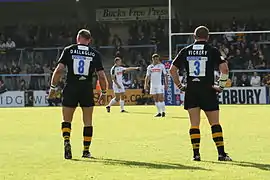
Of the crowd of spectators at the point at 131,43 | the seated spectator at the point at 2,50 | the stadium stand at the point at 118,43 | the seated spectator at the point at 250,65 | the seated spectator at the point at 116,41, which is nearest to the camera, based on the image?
the seated spectator at the point at 250,65

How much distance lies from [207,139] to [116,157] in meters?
3.50

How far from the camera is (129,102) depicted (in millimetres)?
34438

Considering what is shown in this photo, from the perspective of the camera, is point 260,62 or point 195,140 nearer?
point 195,140

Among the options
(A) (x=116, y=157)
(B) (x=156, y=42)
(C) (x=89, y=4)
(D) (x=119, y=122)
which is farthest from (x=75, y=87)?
(C) (x=89, y=4)

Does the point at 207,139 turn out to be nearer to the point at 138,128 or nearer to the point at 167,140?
the point at 167,140

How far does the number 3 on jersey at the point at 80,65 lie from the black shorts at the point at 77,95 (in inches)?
8.3

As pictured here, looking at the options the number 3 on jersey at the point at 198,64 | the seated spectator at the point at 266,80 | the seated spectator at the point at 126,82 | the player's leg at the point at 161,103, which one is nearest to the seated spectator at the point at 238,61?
the seated spectator at the point at 266,80

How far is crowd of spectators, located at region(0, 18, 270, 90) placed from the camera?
36.8 metres

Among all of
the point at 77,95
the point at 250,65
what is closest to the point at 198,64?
the point at 77,95

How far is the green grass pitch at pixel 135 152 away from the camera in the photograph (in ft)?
30.9

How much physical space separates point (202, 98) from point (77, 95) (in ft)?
7.03

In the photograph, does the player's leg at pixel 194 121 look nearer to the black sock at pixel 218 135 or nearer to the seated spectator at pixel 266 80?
the black sock at pixel 218 135

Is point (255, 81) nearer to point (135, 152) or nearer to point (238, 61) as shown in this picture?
point (238, 61)

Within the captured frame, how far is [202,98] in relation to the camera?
1074 cm
